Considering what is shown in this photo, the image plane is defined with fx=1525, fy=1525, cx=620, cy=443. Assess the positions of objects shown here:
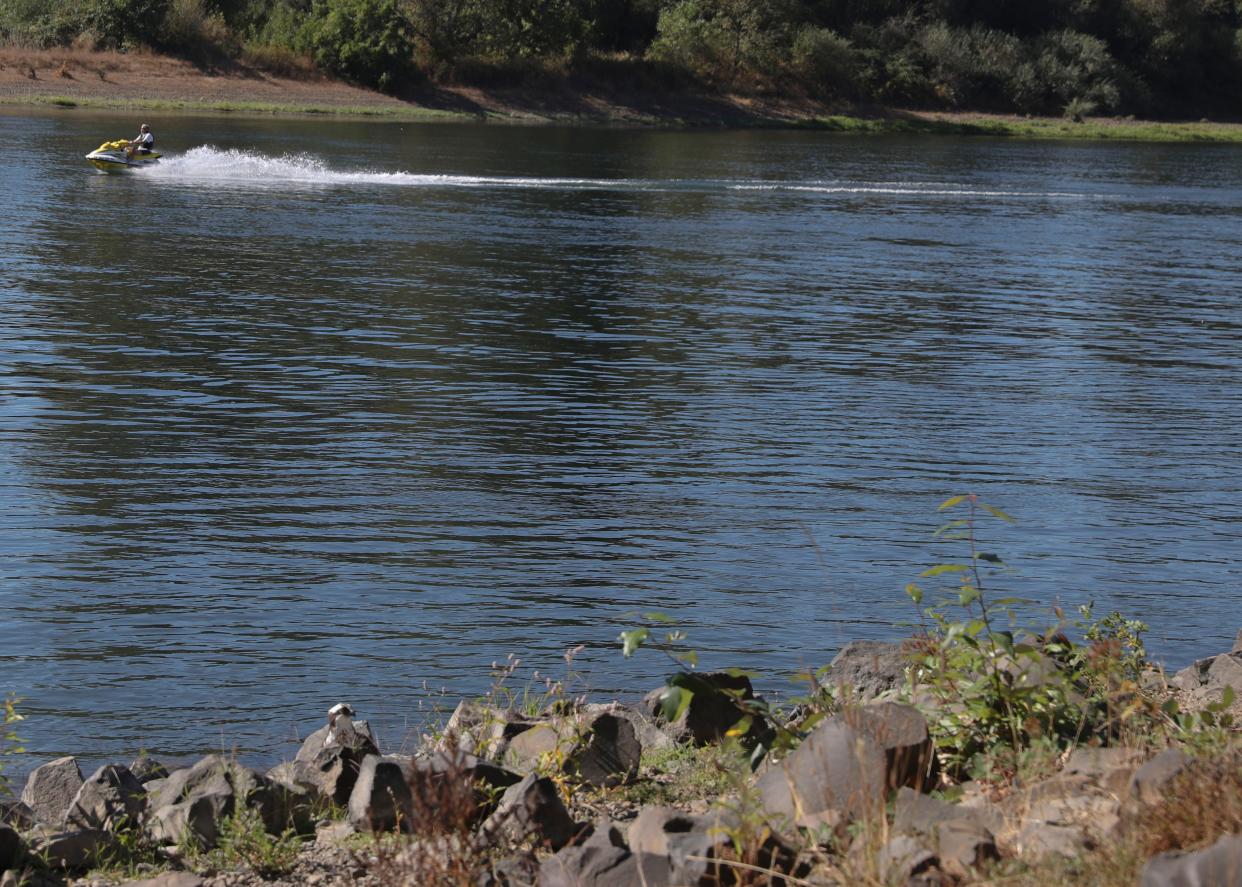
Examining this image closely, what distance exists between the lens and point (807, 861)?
5.14m

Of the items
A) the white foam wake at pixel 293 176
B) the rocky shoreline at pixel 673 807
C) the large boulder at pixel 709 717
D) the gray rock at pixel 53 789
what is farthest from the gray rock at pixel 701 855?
the white foam wake at pixel 293 176

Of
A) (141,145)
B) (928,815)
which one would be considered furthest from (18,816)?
(141,145)

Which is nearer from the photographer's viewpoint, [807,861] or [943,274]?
[807,861]

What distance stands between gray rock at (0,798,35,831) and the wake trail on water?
3757cm

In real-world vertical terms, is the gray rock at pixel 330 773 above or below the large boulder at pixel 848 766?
below

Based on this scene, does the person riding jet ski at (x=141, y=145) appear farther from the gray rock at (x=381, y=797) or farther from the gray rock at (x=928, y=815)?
the gray rock at (x=928, y=815)

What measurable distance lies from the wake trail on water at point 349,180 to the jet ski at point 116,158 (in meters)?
0.38

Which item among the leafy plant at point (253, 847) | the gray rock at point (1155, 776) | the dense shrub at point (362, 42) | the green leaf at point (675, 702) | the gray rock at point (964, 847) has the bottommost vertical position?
the leafy plant at point (253, 847)

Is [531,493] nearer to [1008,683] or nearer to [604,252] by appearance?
[1008,683]

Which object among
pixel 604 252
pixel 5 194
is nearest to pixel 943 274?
pixel 604 252

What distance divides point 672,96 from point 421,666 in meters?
76.8

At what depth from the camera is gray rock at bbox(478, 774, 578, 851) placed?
19.5 feet

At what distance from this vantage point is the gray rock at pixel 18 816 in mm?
6586

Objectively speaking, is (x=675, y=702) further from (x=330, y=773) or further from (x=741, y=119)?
(x=741, y=119)
